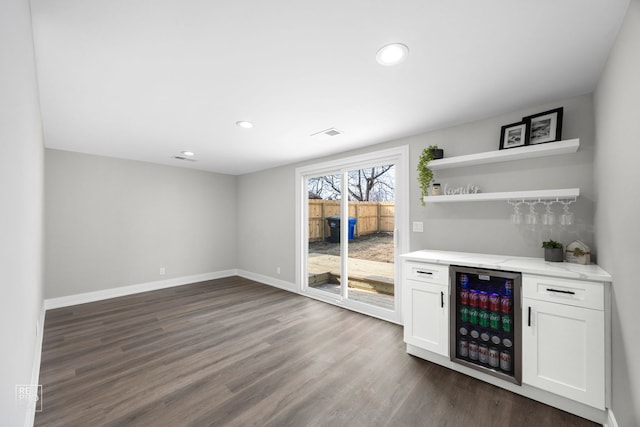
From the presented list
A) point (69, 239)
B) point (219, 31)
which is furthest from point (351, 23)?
point (69, 239)

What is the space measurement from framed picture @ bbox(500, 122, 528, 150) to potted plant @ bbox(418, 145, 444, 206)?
22.5 inches

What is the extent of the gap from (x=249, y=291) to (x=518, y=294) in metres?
→ 4.02

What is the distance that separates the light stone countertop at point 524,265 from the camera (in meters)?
1.80

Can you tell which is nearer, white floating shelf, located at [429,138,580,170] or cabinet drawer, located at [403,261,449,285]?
white floating shelf, located at [429,138,580,170]

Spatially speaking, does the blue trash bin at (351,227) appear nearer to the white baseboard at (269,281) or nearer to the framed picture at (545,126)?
the white baseboard at (269,281)

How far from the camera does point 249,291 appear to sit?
189 inches

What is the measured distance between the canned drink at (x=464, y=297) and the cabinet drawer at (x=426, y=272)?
155 mm

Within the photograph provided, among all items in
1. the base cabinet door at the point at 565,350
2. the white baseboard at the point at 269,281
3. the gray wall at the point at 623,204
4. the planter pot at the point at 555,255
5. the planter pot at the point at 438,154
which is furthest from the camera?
the white baseboard at the point at 269,281

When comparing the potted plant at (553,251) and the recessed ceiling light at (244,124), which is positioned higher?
the recessed ceiling light at (244,124)

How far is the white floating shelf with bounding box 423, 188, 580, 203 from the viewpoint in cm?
212

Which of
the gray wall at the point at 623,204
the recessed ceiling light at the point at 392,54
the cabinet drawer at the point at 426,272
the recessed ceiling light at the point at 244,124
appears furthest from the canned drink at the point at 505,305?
the recessed ceiling light at the point at 244,124

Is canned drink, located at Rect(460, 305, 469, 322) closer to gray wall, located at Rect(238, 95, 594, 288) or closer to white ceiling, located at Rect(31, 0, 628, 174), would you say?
gray wall, located at Rect(238, 95, 594, 288)

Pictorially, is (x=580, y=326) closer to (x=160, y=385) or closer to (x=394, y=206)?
(x=394, y=206)

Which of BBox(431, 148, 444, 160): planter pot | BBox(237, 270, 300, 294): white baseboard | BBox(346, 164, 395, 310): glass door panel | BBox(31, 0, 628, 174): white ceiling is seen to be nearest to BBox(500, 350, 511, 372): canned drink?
BBox(346, 164, 395, 310): glass door panel
